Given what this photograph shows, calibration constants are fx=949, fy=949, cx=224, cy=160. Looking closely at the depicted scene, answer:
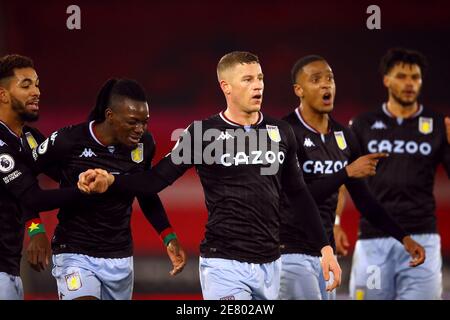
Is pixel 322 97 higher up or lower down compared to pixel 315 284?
higher up

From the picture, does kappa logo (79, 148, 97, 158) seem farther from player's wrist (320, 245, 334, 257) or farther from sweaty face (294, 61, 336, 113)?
sweaty face (294, 61, 336, 113)

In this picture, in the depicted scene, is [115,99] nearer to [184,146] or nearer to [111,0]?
[184,146]

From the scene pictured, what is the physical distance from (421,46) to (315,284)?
17.4ft

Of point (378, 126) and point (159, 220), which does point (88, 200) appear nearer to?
point (159, 220)

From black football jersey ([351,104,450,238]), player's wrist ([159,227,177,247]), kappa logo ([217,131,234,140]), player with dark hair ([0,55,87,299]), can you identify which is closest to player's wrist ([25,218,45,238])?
player with dark hair ([0,55,87,299])

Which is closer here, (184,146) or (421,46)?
(184,146)

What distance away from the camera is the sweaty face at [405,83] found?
694 cm

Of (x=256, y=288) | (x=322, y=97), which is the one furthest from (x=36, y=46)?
(x=256, y=288)

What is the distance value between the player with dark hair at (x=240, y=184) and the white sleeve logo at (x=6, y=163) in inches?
20.9

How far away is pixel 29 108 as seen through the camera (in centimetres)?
555

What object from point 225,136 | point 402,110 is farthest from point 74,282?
point 402,110

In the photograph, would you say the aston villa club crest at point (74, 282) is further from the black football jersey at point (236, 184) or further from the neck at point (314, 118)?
the neck at point (314, 118)

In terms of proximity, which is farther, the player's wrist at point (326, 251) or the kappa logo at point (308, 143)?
the kappa logo at point (308, 143)

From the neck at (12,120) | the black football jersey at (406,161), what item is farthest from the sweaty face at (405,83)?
the neck at (12,120)
